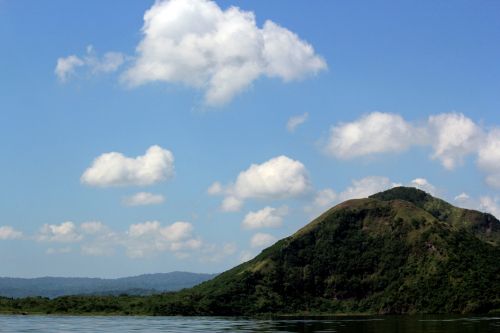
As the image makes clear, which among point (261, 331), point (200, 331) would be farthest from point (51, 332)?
point (261, 331)

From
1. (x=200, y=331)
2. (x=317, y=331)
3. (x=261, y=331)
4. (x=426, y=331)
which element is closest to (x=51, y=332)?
(x=200, y=331)

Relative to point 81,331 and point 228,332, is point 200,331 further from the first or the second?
point 81,331

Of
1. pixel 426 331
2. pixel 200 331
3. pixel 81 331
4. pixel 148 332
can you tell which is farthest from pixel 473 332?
pixel 81 331

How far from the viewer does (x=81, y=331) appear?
15225 cm

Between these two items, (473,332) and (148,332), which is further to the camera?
(148,332)

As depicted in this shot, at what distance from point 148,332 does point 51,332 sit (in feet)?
71.5

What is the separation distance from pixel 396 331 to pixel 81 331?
72777 mm

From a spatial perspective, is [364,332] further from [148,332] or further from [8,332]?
[8,332]

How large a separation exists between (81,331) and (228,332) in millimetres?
34549

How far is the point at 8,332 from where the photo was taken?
14512cm

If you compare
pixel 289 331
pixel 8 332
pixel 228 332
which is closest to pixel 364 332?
pixel 289 331

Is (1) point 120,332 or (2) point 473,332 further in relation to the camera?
(1) point 120,332

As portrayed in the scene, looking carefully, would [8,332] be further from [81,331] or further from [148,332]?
[148,332]

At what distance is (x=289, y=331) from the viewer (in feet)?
501
